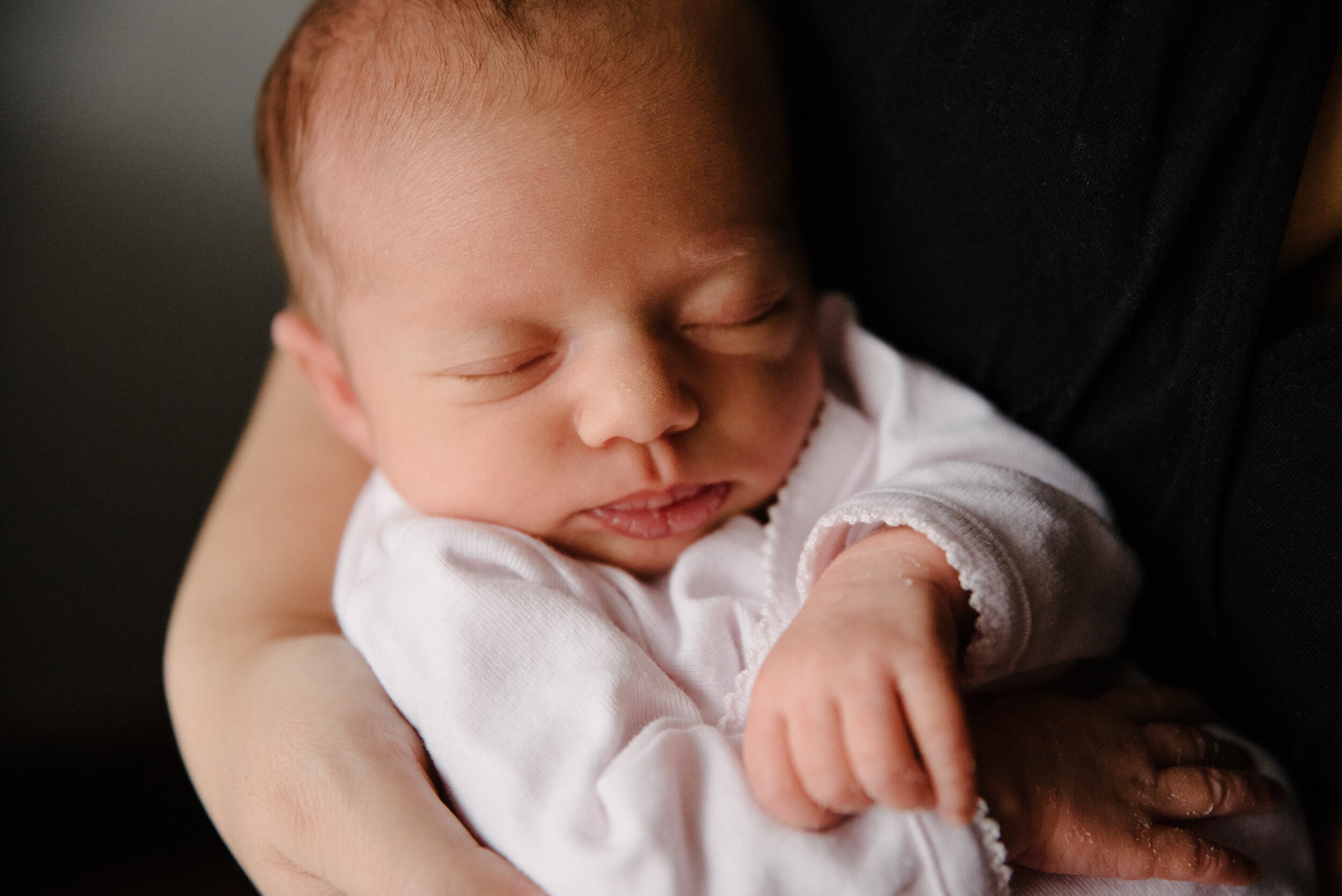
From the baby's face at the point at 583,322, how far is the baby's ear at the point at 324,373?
96 mm

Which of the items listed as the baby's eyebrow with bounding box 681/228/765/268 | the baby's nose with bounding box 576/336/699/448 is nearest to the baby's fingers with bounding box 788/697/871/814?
the baby's nose with bounding box 576/336/699/448

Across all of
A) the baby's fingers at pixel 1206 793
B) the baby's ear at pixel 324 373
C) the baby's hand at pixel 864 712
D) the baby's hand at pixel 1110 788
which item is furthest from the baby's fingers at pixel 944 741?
the baby's ear at pixel 324 373

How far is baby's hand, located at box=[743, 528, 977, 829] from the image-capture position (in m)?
0.58

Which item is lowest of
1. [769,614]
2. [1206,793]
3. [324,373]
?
[1206,793]

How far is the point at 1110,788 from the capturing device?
0.73 m

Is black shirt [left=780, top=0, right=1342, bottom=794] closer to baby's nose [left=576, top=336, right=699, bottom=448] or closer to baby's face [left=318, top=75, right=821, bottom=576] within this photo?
baby's face [left=318, top=75, right=821, bottom=576]

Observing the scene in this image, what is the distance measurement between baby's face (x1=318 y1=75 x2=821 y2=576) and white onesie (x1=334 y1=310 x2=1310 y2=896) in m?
0.05

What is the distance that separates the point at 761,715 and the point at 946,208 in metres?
0.50

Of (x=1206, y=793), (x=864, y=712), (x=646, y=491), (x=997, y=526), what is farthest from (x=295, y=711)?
(x=1206, y=793)

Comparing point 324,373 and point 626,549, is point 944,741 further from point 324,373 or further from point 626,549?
point 324,373

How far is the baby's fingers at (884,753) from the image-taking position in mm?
578

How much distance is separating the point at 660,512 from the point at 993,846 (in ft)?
1.36

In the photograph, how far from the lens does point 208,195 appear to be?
172 centimetres

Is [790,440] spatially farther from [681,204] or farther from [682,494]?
[681,204]
